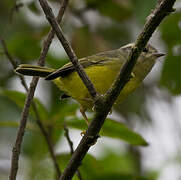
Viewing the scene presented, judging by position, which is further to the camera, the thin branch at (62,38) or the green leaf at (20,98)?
the green leaf at (20,98)

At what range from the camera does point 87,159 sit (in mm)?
3209

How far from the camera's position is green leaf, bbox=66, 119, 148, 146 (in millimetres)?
3033

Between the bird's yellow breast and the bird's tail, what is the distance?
0.75ft

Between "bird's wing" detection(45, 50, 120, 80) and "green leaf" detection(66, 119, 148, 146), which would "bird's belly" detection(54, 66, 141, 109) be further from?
"green leaf" detection(66, 119, 148, 146)

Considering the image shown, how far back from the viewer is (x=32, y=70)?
127 inches

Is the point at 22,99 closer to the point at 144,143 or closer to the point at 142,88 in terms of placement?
the point at 144,143

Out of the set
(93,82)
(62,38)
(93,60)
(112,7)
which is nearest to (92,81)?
(93,82)

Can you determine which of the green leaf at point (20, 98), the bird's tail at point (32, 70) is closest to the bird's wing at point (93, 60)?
the bird's tail at point (32, 70)

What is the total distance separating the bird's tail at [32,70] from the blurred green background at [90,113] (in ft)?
0.46

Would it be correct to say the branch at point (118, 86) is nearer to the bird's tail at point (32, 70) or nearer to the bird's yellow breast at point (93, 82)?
the bird's tail at point (32, 70)

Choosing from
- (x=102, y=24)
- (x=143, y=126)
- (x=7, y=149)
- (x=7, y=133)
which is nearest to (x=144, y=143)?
(x=7, y=133)

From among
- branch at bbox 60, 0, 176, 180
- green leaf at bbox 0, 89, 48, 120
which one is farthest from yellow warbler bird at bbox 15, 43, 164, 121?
branch at bbox 60, 0, 176, 180

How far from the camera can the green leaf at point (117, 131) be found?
9.95 feet

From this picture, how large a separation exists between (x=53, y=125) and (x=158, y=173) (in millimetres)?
2532
